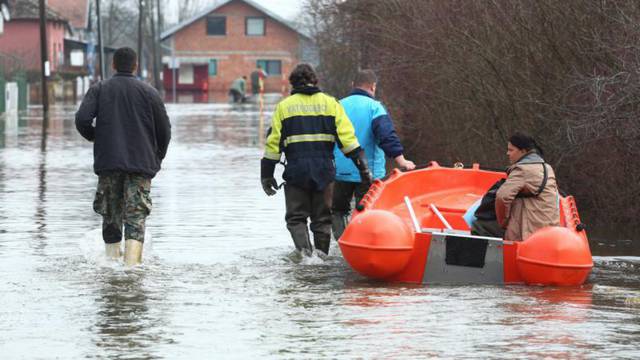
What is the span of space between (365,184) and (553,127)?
13.7 ft

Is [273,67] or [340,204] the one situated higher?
[340,204]

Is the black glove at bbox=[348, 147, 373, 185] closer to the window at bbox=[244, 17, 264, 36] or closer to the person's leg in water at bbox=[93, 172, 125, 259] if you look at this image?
the person's leg in water at bbox=[93, 172, 125, 259]

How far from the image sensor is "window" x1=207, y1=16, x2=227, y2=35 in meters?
105

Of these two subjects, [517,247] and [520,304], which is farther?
[517,247]

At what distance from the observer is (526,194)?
36.0ft

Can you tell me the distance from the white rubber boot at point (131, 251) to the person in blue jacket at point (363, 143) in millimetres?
2037

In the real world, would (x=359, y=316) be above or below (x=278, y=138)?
below

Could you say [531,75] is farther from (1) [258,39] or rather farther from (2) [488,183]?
(1) [258,39]

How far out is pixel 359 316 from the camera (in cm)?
907

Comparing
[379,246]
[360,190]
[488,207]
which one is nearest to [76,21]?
[360,190]

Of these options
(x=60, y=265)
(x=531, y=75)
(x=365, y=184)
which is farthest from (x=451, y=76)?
(x=60, y=265)

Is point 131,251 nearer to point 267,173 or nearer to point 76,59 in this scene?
point 267,173

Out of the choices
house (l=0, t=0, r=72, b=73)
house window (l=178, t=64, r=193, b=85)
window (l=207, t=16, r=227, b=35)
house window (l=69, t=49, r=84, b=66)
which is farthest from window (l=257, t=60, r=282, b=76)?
house (l=0, t=0, r=72, b=73)

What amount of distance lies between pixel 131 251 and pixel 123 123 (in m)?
0.96
